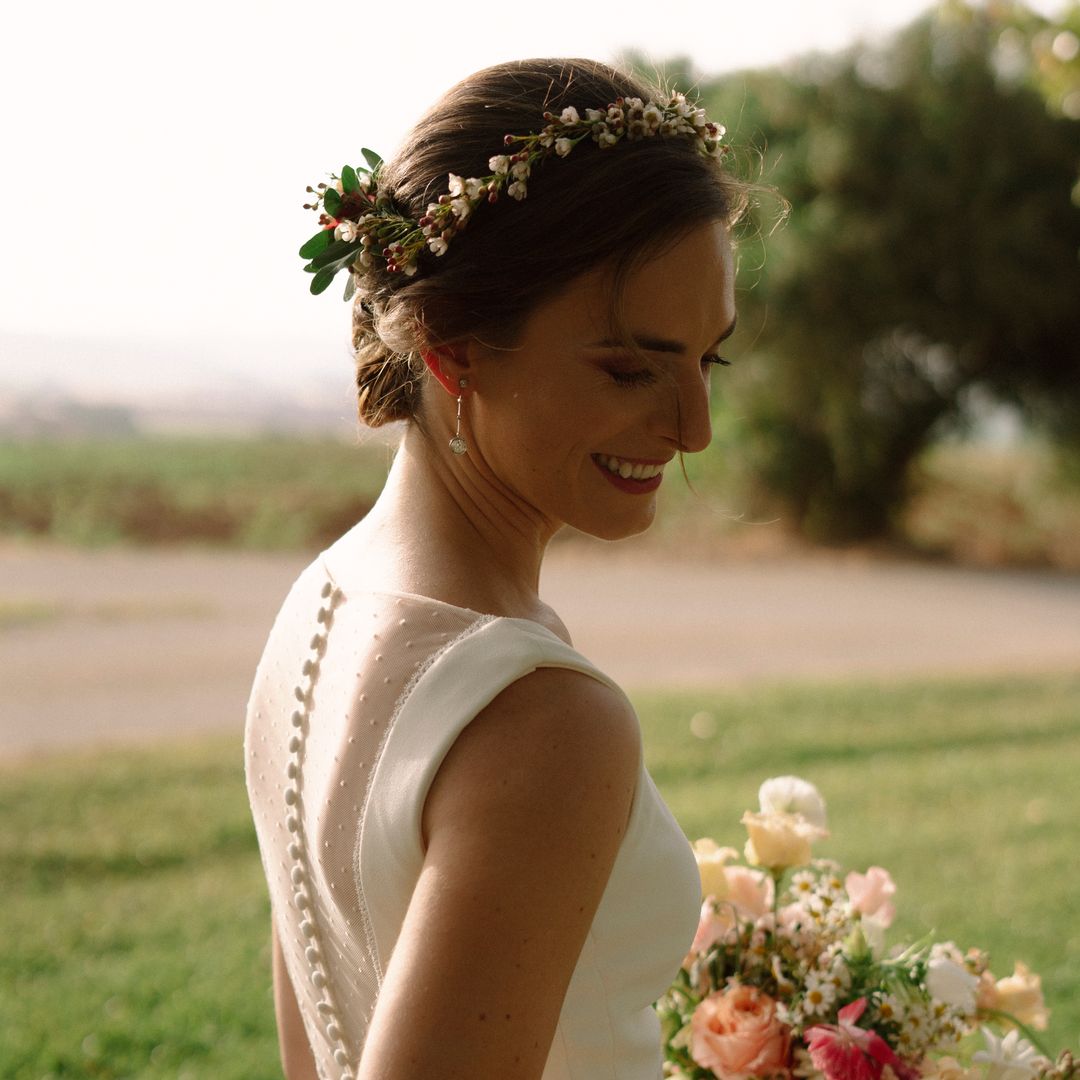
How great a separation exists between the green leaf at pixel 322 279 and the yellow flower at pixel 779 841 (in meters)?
0.95

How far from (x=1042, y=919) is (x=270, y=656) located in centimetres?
432

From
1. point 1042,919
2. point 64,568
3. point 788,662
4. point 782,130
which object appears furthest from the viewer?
point 782,130

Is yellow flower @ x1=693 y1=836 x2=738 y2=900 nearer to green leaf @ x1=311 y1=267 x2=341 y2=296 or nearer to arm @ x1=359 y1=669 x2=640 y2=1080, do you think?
arm @ x1=359 y1=669 x2=640 y2=1080

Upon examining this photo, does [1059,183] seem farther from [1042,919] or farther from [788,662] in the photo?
[1042,919]

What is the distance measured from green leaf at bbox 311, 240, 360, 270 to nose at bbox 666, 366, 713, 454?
0.43 meters

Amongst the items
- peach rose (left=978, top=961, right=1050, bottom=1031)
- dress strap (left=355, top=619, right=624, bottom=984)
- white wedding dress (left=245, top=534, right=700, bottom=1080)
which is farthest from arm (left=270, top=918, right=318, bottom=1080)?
peach rose (left=978, top=961, right=1050, bottom=1031)

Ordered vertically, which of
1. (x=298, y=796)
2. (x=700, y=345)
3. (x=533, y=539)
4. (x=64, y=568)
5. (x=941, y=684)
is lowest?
(x=64, y=568)

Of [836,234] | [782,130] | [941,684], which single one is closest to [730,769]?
[941,684]

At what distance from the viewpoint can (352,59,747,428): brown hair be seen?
1267mm

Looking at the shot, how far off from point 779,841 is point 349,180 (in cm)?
109

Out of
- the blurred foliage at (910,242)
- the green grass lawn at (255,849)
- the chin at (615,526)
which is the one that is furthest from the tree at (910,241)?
the chin at (615,526)

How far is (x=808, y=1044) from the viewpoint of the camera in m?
1.64

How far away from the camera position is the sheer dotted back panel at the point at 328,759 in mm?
1208

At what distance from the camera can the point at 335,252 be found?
5.05 feet
